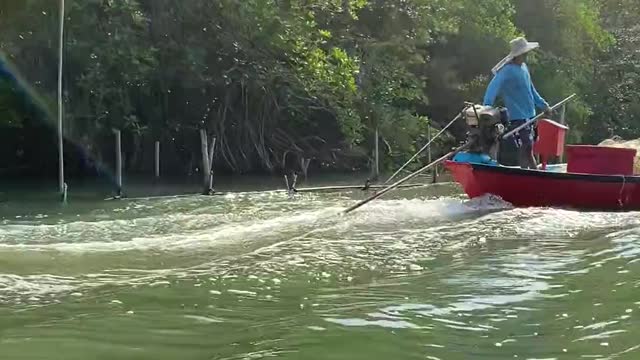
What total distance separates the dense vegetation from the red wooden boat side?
659cm

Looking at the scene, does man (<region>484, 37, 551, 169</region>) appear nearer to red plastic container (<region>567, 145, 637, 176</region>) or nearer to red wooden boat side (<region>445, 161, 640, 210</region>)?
red plastic container (<region>567, 145, 637, 176</region>)

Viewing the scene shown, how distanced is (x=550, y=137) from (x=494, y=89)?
95 cm

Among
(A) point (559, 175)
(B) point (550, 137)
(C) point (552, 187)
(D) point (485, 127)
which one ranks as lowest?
(C) point (552, 187)

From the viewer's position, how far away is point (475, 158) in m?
9.48

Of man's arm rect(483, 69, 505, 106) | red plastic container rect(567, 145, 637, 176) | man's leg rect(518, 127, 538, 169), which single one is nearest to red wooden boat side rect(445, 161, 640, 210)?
red plastic container rect(567, 145, 637, 176)

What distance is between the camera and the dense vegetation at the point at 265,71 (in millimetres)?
14336

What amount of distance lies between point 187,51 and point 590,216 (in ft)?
29.3

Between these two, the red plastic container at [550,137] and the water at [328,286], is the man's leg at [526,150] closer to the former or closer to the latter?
the red plastic container at [550,137]

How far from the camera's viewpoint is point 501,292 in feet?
16.8

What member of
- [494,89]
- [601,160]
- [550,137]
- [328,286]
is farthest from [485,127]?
[328,286]

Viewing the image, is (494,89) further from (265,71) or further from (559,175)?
(265,71)

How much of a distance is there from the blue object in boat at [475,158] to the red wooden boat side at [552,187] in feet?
0.39

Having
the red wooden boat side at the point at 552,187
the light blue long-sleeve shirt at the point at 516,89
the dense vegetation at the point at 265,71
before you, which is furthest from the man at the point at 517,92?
the dense vegetation at the point at 265,71

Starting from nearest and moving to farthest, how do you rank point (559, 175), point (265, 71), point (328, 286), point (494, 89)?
point (328, 286), point (559, 175), point (494, 89), point (265, 71)
